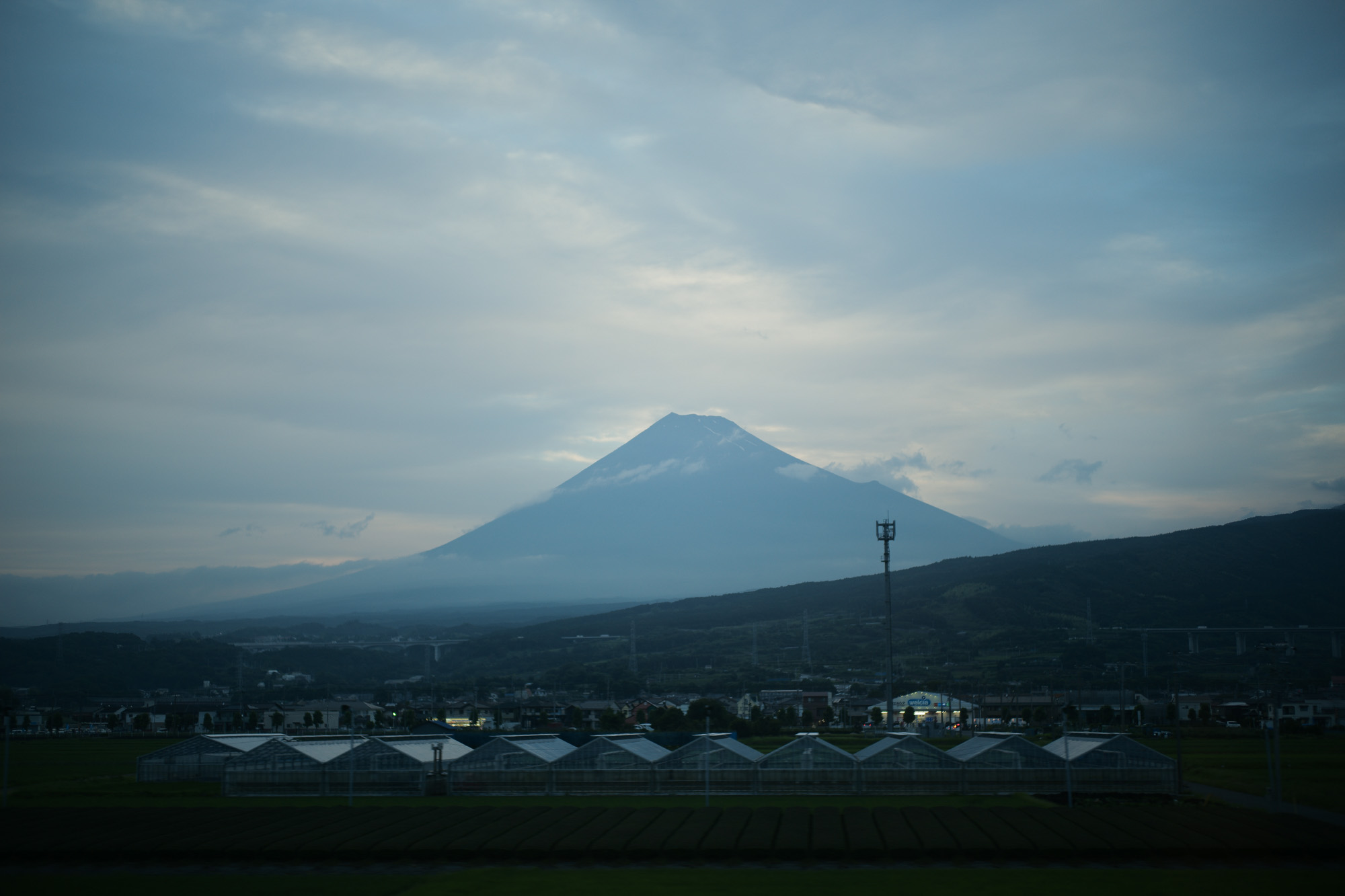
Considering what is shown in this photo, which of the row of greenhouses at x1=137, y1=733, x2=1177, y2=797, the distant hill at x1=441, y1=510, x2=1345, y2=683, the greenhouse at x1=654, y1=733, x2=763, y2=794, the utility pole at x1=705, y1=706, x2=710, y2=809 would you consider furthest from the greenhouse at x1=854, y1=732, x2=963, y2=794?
the distant hill at x1=441, y1=510, x2=1345, y2=683

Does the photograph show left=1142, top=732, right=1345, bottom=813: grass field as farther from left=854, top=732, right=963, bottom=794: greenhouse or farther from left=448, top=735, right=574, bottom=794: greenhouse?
left=448, top=735, right=574, bottom=794: greenhouse

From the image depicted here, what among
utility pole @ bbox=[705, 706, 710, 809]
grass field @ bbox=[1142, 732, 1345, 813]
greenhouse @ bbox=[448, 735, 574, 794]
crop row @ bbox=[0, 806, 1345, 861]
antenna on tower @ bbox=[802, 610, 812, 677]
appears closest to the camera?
crop row @ bbox=[0, 806, 1345, 861]

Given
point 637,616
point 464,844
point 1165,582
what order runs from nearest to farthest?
point 464,844
point 1165,582
point 637,616

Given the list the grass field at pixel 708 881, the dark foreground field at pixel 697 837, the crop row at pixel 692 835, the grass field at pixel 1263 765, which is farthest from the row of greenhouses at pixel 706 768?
the grass field at pixel 708 881

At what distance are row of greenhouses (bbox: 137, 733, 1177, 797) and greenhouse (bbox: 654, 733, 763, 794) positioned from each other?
34mm

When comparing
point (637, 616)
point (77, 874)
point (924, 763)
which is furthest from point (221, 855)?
point (637, 616)

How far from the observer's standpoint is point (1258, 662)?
10050cm

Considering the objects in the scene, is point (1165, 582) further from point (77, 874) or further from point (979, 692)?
point (77, 874)

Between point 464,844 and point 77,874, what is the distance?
841 centimetres

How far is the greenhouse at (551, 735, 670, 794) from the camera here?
35.6m

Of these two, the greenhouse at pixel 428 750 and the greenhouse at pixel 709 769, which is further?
the greenhouse at pixel 428 750

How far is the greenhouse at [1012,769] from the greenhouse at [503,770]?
1389cm

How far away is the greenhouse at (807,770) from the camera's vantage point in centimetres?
3469

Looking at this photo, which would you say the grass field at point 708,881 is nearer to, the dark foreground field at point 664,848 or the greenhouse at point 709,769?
the dark foreground field at point 664,848
